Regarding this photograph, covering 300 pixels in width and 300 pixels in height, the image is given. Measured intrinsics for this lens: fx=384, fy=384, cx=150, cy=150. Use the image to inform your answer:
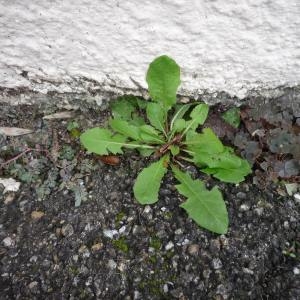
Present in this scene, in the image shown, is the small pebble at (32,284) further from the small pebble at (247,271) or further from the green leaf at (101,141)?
the small pebble at (247,271)

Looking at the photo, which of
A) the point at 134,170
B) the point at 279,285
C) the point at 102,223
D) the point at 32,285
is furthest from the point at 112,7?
the point at 279,285

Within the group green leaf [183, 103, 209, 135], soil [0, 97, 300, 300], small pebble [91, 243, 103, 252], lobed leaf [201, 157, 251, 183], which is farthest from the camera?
green leaf [183, 103, 209, 135]

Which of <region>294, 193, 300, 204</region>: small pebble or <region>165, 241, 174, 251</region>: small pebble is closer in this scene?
<region>165, 241, 174, 251</region>: small pebble

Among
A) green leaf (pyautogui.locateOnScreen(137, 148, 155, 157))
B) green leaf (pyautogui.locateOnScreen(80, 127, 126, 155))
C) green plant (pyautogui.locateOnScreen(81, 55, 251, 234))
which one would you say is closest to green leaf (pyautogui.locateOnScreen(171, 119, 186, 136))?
green plant (pyautogui.locateOnScreen(81, 55, 251, 234))

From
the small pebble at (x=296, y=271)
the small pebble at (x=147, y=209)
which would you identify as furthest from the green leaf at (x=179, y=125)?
the small pebble at (x=296, y=271)

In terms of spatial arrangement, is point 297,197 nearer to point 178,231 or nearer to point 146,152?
point 178,231

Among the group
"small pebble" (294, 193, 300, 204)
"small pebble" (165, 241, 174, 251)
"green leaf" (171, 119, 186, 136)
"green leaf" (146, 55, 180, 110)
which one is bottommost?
"small pebble" (165, 241, 174, 251)

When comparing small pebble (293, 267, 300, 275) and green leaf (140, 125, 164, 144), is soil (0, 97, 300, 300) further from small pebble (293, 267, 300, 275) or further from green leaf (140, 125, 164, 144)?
green leaf (140, 125, 164, 144)
